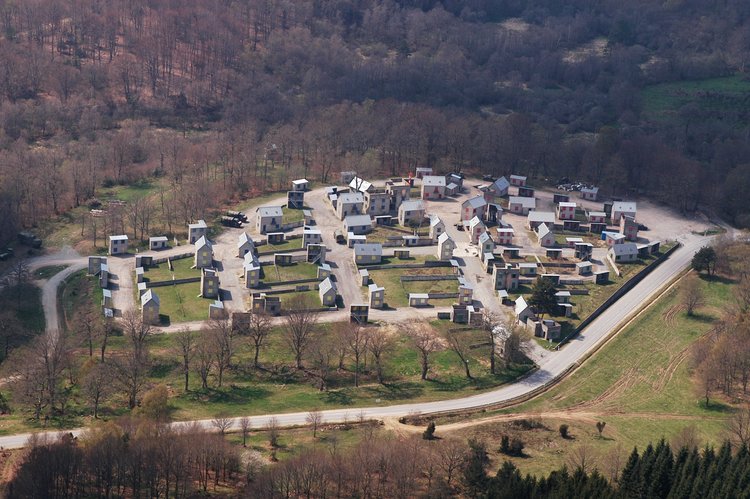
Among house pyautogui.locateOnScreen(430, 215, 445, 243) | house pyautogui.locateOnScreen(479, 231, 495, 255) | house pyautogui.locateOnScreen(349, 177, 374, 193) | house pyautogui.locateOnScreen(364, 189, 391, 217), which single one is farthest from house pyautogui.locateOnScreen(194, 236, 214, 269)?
house pyautogui.locateOnScreen(479, 231, 495, 255)

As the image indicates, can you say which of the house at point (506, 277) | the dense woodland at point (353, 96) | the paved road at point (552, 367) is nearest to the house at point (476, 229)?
the house at point (506, 277)

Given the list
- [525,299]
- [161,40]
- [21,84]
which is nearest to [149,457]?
[525,299]

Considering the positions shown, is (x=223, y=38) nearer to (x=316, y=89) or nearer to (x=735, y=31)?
(x=316, y=89)

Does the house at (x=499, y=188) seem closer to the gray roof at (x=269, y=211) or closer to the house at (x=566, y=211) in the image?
the house at (x=566, y=211)

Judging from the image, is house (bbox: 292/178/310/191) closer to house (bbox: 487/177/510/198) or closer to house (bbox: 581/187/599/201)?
house (bbox: 487/177/510/198)

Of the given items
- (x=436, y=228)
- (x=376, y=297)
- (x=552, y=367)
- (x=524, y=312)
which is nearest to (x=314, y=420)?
(x=376, y=297)

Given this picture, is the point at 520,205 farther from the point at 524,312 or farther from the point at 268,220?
the point at 268,220
